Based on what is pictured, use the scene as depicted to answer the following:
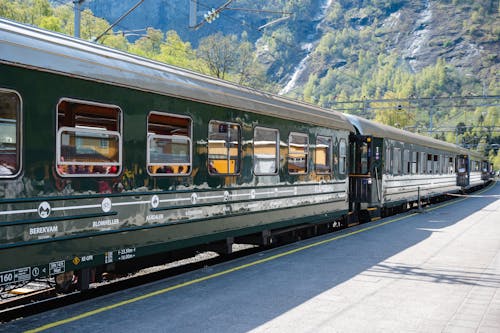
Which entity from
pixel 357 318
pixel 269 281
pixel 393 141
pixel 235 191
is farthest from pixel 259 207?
pixel 393 141

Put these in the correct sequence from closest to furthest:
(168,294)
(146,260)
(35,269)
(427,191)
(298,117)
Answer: (35,269), (168,294), (146,260), (298,117), (427,191)

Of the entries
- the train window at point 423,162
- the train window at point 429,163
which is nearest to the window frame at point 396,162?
the train window at point 423,162

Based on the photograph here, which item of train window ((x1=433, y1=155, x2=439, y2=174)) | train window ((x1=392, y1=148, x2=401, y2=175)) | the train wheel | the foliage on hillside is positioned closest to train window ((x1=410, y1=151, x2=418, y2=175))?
train window ((x1=392, y1=148, x2=401, y2=175))

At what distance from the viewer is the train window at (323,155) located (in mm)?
12914

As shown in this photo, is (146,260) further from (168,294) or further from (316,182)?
(316,182)

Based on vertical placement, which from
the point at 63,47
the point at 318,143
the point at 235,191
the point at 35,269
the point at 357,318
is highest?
the point at 63,47

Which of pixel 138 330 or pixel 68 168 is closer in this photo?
pixel 138 330

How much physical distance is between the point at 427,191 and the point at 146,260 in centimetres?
1955

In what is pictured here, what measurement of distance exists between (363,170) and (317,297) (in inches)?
391

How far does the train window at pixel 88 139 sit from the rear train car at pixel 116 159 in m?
0.01

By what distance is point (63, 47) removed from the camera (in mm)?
6309

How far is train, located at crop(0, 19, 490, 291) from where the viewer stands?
18.5ft

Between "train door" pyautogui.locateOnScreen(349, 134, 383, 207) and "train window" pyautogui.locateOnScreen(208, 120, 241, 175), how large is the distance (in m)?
7.21

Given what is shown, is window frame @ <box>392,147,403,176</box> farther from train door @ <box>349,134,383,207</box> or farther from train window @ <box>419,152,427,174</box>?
train window @ <box>419,152,427,174</box>
